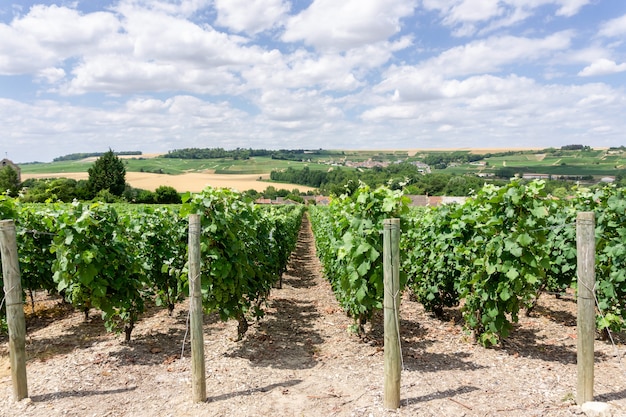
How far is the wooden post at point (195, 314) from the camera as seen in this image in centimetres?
436

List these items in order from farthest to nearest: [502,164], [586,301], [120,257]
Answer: [502,164] < [120,257] < [586,301]

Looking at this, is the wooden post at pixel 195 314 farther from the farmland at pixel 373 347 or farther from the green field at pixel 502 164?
the green field at pixel 502 164

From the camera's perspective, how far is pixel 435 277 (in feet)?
25.7

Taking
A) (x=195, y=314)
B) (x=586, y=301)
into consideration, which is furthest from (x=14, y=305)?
(x=586, y=301)

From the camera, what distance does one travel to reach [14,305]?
4.38 metres

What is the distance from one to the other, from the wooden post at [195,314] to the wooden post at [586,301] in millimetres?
4049

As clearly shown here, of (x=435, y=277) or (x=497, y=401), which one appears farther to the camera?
(x=435, y=277)

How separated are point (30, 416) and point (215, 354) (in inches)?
88.9

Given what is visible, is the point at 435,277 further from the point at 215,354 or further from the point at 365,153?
the point at 365,153

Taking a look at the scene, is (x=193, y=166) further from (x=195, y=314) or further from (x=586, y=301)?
(x=586, y=301)

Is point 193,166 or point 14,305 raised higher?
point 193,166

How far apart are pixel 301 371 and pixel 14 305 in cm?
346

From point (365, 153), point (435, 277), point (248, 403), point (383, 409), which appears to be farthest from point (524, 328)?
point (365, 153)

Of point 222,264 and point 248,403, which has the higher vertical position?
point 222,264
